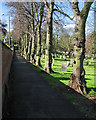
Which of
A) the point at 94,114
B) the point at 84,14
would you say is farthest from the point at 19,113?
the point at 84,14

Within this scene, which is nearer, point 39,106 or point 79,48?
point 39,106

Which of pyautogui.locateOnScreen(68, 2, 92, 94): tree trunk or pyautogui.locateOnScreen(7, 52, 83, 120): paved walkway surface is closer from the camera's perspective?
pyautogui.locateOnScreen(7, 52, 83, 120): paved walkway surface

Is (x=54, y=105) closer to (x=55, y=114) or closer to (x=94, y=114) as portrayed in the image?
(x=55, y=114)

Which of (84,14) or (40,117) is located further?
(84,14)

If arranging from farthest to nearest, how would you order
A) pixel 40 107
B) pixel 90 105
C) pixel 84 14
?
pixel 84 14
pixel 90 105
pixel 40 107

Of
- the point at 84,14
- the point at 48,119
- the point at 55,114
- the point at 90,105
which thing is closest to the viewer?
the point at 48,119

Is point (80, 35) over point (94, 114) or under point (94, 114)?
over

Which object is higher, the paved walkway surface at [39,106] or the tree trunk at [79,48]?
the tree trunk at [79,48]

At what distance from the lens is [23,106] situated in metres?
4.71

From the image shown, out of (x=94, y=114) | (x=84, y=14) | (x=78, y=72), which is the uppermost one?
(x=84, y=14)

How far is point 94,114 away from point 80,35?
13.3ft

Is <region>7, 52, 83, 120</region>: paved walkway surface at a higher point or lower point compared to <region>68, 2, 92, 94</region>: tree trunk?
lower

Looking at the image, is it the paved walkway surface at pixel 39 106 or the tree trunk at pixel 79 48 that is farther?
the tree trunk at pixel 79 48

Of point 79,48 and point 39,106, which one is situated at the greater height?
point 79,48
